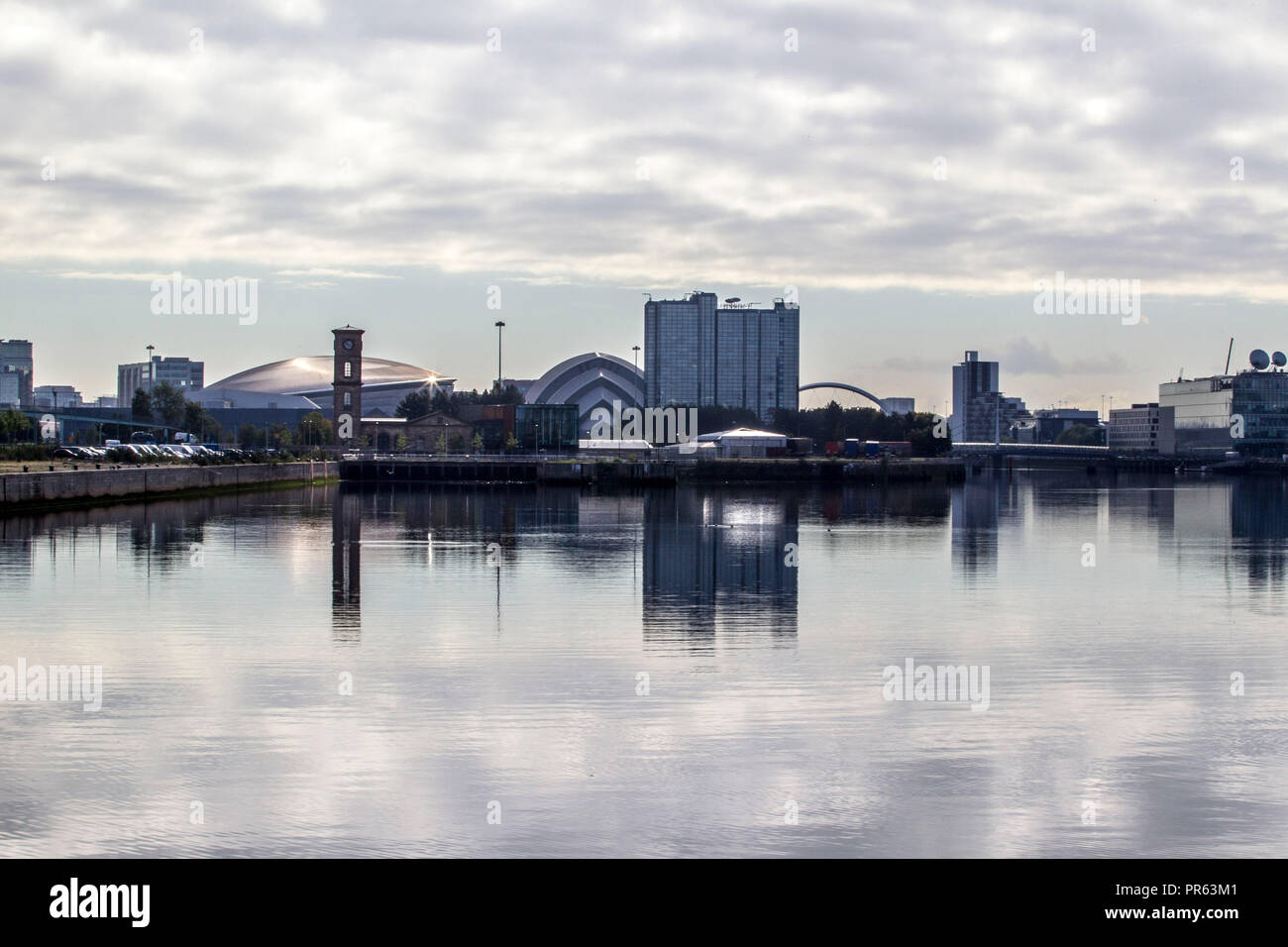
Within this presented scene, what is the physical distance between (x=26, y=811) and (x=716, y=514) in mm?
47899

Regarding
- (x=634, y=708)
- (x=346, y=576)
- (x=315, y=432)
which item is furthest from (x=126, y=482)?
(x=315, y=432)

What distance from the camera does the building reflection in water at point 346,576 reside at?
70.6ft

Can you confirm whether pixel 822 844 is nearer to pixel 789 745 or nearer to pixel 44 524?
pixel 789 745

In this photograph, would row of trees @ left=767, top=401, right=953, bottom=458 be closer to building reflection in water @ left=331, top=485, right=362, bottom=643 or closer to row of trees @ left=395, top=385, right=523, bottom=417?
row of trees @ left=395, top=385, right=523, bottom=417

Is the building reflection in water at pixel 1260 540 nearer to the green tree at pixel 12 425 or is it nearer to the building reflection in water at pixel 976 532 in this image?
the building reflection in water at pixel 976 532

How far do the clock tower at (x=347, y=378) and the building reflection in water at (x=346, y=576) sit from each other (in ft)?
223

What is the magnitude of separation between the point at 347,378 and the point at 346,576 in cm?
9878

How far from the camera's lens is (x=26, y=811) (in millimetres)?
11172

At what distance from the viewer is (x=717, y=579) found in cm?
2934

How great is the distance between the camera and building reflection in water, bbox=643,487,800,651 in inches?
837

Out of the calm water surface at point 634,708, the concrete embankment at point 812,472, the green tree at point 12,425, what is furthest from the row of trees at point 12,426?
the calm water surface at point 634,708
